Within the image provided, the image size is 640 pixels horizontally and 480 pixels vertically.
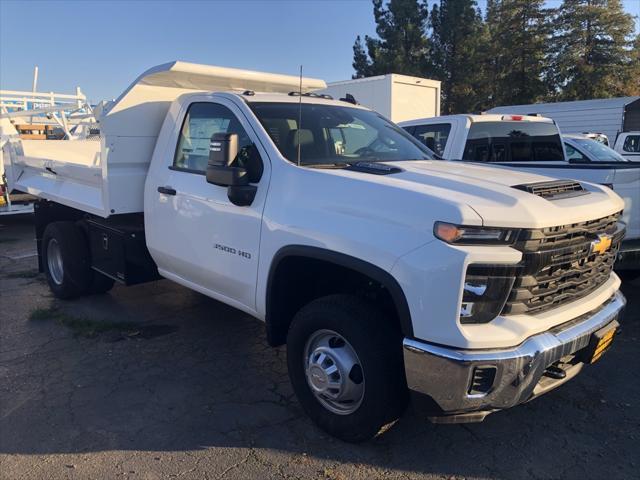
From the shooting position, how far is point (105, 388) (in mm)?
3975

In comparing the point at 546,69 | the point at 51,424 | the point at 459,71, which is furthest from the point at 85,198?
the point at 546,69

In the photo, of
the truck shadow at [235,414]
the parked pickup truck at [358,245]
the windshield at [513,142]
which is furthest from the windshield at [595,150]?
the parked pickup truck at [358,245]

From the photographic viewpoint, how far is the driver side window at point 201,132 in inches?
155

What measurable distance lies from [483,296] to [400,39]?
109 feet

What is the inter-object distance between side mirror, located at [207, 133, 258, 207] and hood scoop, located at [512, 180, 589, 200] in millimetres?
1638

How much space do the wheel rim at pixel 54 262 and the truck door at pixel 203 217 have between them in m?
1.96

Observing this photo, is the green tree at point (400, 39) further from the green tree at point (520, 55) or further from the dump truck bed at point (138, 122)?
the dump truck bed at point (138, 122)

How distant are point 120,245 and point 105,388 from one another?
1394mm

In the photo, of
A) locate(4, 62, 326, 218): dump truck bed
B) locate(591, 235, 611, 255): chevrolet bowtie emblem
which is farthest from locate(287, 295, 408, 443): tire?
locate(4, 62, 326, 218): dump truck bed

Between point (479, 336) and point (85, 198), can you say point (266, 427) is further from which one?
point (85, 198)

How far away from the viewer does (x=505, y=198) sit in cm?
276

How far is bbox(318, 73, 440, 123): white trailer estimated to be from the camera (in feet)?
48.7

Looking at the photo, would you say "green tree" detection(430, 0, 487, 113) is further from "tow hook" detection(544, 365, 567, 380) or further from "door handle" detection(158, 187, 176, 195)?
"tow hook" detection(544, 365, 567, 380)

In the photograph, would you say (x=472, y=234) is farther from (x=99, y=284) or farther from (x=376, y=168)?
(x=99, y=284)
